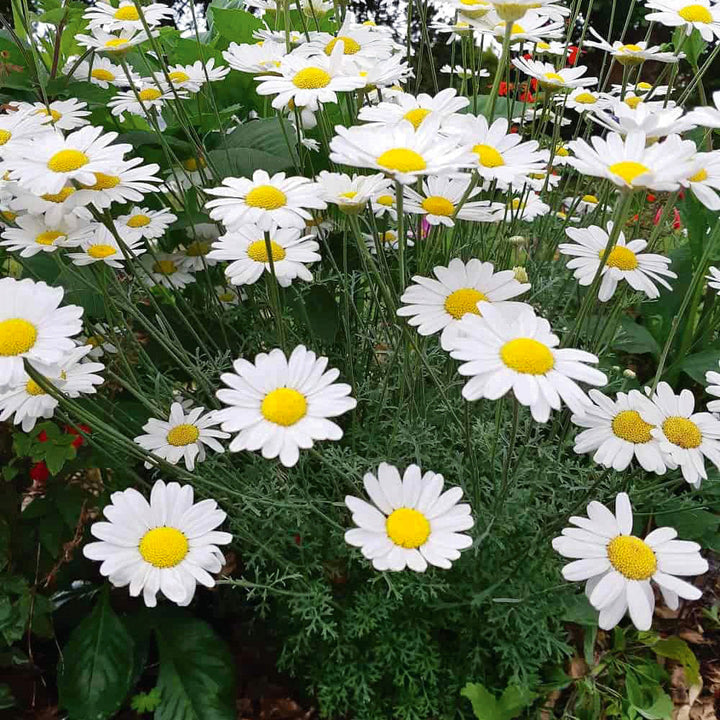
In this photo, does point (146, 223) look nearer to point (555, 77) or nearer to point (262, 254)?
point (262, 254)

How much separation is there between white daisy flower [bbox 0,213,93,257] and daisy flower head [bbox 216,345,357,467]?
14.1 inches

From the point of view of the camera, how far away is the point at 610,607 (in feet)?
2.83

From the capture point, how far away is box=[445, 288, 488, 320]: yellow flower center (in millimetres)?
960

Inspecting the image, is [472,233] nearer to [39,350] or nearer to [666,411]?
[666,411]

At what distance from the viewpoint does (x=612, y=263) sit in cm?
119

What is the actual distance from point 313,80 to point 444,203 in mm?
274

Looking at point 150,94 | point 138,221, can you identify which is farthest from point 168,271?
point 150,94

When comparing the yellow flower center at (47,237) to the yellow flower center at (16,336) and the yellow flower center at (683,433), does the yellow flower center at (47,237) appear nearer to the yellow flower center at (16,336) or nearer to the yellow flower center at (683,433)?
the yellow flower center at (16,336)

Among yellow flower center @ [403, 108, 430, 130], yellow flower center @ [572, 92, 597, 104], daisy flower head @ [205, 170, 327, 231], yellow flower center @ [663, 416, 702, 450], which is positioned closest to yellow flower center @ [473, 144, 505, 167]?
yellow flower center @ [403, 108, 430, 130]

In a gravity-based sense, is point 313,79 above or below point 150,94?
above

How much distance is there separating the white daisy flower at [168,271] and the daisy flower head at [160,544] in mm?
656

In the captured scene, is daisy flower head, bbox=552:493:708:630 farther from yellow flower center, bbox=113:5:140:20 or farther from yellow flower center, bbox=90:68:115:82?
yellow flower center, bbox=90:68:115:82

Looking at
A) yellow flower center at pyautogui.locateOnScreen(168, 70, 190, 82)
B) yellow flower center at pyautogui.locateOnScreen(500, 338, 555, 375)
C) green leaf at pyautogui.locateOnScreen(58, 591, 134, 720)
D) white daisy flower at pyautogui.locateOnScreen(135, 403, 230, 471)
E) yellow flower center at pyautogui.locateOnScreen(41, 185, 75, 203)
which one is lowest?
green leaf at pyautogui.locateOnScreen(58, 591, 134, 720)

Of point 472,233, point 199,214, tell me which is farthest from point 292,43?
point 472,233
